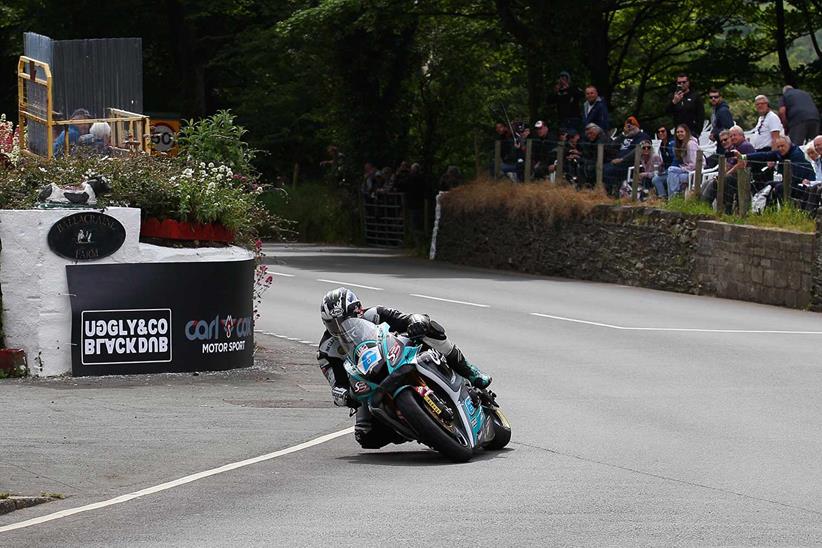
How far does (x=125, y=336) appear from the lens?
17047 millimetres

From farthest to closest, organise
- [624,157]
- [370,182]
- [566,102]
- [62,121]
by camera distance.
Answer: [370,182] < [566,102] < [624,157] < [62,121]

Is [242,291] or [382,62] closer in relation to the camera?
[242,291]

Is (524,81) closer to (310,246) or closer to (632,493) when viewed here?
(310,246)

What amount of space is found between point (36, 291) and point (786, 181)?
1364 centimetres

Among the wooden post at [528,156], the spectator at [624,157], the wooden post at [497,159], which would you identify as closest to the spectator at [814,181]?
the spectator at [624,157]

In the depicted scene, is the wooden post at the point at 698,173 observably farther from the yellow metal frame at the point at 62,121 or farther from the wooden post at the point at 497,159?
the yellow metal frame at the point at 62,121

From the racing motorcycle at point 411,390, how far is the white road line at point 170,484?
91 centimetres

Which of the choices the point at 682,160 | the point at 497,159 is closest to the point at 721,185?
the point at 682,160

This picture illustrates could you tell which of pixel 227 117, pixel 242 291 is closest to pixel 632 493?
pixel 242 291

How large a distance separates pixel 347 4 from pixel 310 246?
8.09 m

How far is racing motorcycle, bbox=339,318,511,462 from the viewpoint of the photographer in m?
11.5

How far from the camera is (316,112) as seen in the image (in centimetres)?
5178

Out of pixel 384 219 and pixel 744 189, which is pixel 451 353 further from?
pixel 384 219

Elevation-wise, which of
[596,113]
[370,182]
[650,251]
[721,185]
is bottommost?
[650,251]
